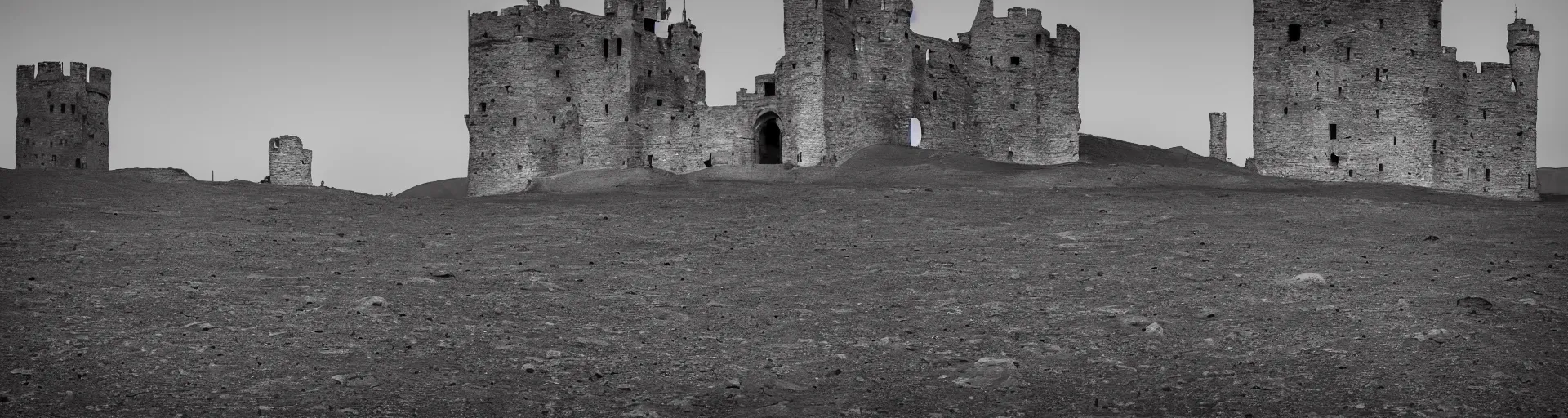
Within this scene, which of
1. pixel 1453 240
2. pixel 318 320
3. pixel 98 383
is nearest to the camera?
pixel 98 383

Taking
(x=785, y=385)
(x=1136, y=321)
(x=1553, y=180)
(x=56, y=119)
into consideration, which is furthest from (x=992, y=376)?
(x=1553, y=180)

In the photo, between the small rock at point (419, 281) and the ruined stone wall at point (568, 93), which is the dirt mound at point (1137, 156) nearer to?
the ruined stone wall at point (568, 93)

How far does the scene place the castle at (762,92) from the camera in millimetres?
54969

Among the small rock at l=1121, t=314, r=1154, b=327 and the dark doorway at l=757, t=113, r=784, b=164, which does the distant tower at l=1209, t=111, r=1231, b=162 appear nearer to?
the dark doorway at l=757, t=113, r=784, b=164

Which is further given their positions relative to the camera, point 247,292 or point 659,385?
point 247,292

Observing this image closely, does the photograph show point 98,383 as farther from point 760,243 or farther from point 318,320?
point 760,243

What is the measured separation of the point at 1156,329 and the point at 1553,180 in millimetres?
83001

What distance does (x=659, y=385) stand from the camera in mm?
17547

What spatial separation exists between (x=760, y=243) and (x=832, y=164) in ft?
79.5

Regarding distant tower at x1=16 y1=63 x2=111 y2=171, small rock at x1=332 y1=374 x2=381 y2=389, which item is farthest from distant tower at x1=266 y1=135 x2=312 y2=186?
small rock at x1=332 y1=374 x2=381 y2=389

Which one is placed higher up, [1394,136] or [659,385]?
[1394,136]

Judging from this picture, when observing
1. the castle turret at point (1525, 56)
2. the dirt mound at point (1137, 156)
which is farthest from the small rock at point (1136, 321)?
the castle turret at point (1525, 56)

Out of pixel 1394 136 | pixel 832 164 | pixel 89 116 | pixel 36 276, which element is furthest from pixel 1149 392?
pixel 89 116

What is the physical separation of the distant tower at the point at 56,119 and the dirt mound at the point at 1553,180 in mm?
81505
